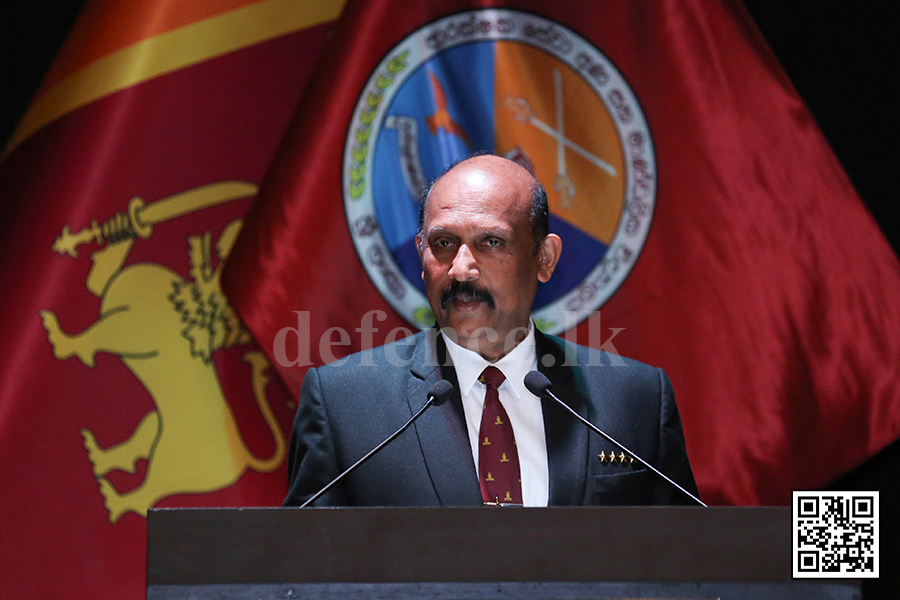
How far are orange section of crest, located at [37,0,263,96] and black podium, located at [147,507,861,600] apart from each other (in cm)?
205

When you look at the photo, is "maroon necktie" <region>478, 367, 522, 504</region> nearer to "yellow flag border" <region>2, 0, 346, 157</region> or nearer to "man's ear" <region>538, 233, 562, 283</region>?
"man's ear" <region>538, 233, 562, 283</region>

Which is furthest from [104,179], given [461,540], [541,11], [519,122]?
[461,540]

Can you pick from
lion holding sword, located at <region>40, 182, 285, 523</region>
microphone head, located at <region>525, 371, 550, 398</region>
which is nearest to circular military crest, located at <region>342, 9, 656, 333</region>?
lion holding sword, located at <region>40, 182, 285, 523</region>

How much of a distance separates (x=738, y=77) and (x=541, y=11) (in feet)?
2.18

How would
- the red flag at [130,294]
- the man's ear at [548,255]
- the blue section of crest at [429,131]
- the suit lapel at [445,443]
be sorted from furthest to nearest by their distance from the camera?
the blue section of crest at [429,131], the red flag at [130,294], the man's ear at [548,255], the suit lapel at [445,443]

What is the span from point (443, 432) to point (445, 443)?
0.08ft

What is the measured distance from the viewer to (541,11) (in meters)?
2.72

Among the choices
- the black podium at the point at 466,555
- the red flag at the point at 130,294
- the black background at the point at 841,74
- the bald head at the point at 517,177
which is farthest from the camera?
the black background at the point at 841,74

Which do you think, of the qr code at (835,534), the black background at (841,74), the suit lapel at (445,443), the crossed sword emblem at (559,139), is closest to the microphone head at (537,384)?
the suit lapel at (445,443)

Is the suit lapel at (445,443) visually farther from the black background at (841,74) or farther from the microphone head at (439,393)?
the black background at (841,74)

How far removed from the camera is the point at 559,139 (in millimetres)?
2693

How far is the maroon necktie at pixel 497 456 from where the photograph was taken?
5.31ft

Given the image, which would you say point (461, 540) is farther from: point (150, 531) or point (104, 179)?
point (104, 179)

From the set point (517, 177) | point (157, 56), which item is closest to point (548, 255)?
point (517, 177)
